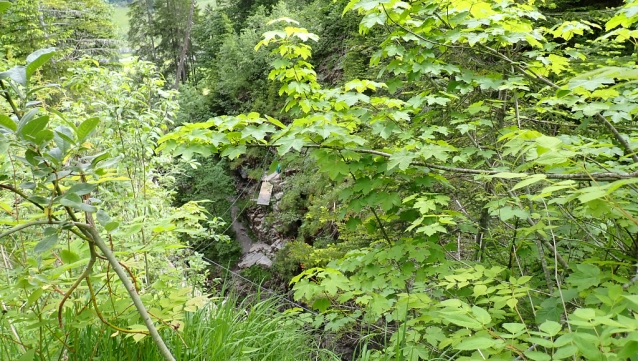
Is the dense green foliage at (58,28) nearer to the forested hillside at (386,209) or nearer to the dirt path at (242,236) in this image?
the dirt path at (242,236)

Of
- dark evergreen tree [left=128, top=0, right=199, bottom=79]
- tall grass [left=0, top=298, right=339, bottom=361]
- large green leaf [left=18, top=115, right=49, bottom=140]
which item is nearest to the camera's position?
large green leaf [left=18, top=115, right=49, bottom=140]

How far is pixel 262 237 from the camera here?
12836mm

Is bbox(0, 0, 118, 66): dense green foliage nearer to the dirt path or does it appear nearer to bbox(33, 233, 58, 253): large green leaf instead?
the dirt path

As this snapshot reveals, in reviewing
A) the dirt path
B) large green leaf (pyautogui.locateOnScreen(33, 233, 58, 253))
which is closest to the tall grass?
large green leaf (pyautogui.locateOnScreen(33, 233, 58, 253))

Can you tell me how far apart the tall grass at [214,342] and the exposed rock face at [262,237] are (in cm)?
929

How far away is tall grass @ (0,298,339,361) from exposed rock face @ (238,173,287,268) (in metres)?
9.29

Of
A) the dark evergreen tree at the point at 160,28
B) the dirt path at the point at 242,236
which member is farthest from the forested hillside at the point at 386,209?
the dark evergreen tree at the point at 160,28

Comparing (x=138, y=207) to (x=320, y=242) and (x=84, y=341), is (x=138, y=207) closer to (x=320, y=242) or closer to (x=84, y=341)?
(x=84, y=341)

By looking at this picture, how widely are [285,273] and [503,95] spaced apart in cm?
761

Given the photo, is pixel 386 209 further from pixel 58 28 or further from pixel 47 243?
pixel 58 28

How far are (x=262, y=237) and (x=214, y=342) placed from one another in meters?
11.7

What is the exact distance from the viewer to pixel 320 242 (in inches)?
328

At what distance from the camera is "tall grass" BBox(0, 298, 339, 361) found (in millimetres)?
1197

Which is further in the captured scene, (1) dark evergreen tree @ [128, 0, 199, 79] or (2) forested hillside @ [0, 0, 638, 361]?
(1) dark evergreen tree @ [128, 0, 199, 79]
